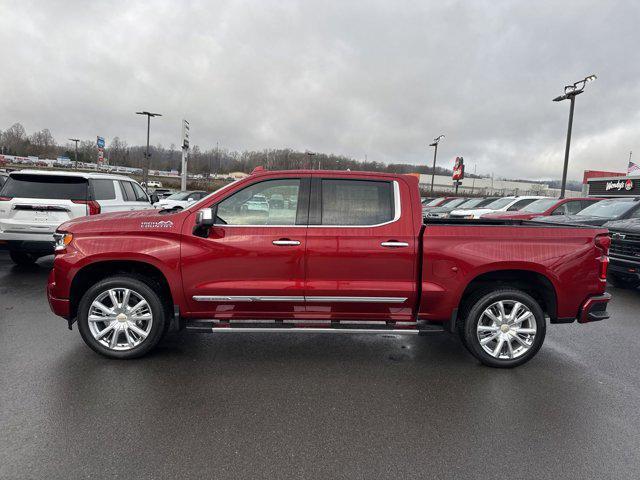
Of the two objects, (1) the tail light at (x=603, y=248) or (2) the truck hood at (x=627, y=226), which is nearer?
(1) the tail light at (x=603, y=248)

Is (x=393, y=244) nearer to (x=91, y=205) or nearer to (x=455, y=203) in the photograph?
(x=91, y=205)

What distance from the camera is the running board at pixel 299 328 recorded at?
163 inches

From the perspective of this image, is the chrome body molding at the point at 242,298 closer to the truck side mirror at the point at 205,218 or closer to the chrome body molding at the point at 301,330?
the chrome body molding at the point at 301,330

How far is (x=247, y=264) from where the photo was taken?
163 inches

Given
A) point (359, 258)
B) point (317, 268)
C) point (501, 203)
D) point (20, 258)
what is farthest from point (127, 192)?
point (501, 203)

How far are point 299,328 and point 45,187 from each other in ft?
20.4

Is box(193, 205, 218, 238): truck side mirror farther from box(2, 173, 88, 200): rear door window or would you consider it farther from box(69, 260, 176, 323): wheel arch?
box(2, 173, 88, 200): rear door window

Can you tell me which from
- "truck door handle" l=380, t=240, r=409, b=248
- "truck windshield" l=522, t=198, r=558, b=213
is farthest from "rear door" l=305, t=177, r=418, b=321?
"truck windshield" l=522, t=198, r=558, b=213

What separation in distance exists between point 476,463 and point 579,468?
660 millimetres

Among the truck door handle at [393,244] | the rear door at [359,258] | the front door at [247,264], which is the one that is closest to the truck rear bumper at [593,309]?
the rear door at [359,258]

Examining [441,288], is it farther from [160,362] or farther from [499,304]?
[160,362]

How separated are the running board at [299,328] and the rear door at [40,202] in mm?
4762

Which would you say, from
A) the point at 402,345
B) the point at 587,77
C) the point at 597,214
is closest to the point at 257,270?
the point at 402,345

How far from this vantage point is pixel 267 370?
4152mm
